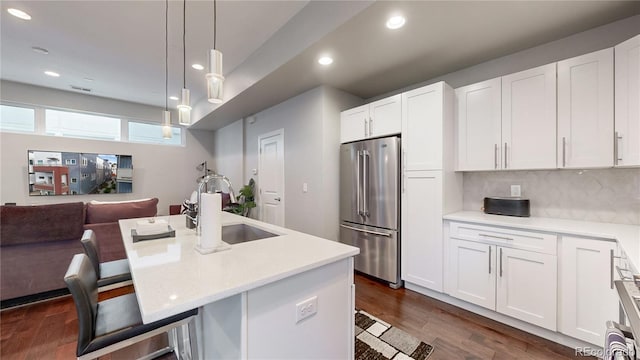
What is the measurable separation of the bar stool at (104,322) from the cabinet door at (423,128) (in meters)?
2.37

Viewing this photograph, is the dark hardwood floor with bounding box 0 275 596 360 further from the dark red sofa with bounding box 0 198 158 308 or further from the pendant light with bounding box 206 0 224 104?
the pendant light with bounding box 206 0 224 104

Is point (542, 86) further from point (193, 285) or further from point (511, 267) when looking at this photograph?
point (193, 285)

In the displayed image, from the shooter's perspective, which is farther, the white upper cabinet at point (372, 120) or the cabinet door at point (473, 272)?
the white upper cabinet at point (372, 120)

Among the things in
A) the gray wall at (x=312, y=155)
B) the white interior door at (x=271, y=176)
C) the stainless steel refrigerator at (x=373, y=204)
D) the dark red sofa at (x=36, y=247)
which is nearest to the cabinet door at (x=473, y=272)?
the stainless steel refrigerator at (x=373, y=204)

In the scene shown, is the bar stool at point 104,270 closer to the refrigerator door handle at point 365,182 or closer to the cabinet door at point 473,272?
the refrigerator door handle at point 365,182

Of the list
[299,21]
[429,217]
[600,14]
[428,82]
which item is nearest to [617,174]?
[600,14]

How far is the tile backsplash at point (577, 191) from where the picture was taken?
6.27ft

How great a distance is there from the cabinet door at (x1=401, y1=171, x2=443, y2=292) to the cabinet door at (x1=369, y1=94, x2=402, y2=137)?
22.6 inches

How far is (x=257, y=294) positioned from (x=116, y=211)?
3046 mm

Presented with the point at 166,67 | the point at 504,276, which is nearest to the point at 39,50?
the point at 166,67

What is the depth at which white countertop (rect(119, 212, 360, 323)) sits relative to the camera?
802 millimetres

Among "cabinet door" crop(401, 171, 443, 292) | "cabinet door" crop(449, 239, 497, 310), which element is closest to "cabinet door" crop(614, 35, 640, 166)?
"cabinet door" crop(449, 239, 497, 310)

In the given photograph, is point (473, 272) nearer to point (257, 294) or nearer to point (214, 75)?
point (257, 294)

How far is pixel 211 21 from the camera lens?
256 cm
